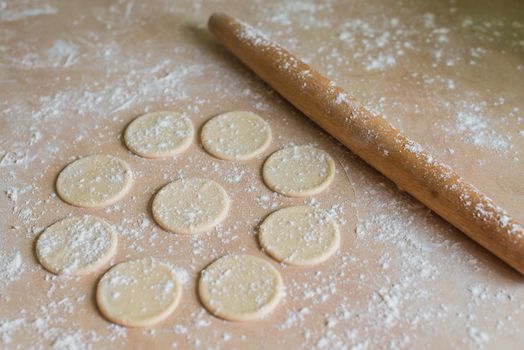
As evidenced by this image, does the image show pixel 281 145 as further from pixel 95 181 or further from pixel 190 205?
pixel 95 181

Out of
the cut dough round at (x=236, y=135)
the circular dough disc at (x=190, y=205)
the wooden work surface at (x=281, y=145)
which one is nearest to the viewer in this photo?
the wooden work surface at (x=281, y=145)

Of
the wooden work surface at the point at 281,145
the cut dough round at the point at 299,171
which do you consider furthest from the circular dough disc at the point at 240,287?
the cut dough round at the point at 299,171

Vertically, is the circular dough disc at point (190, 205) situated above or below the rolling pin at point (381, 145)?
below

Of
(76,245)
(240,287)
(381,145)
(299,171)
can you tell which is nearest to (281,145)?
(299,171)

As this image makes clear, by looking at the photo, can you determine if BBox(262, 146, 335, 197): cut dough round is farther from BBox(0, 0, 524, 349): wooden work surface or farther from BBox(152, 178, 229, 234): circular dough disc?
BBox(152, 178, 229, 234): circular dough disc

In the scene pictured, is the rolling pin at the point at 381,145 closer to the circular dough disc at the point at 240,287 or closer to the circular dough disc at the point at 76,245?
the circular dough disc at the point at 240,287

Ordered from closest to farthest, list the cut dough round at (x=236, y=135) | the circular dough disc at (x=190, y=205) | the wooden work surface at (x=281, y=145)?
the wooden work surface at (x=281, y=145) < the circular dough disc at (x=190, y=205) < the cut dough round at (x=236, y=135)

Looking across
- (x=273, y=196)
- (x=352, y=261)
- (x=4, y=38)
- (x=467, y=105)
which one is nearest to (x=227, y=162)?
(x=273, y=196)
